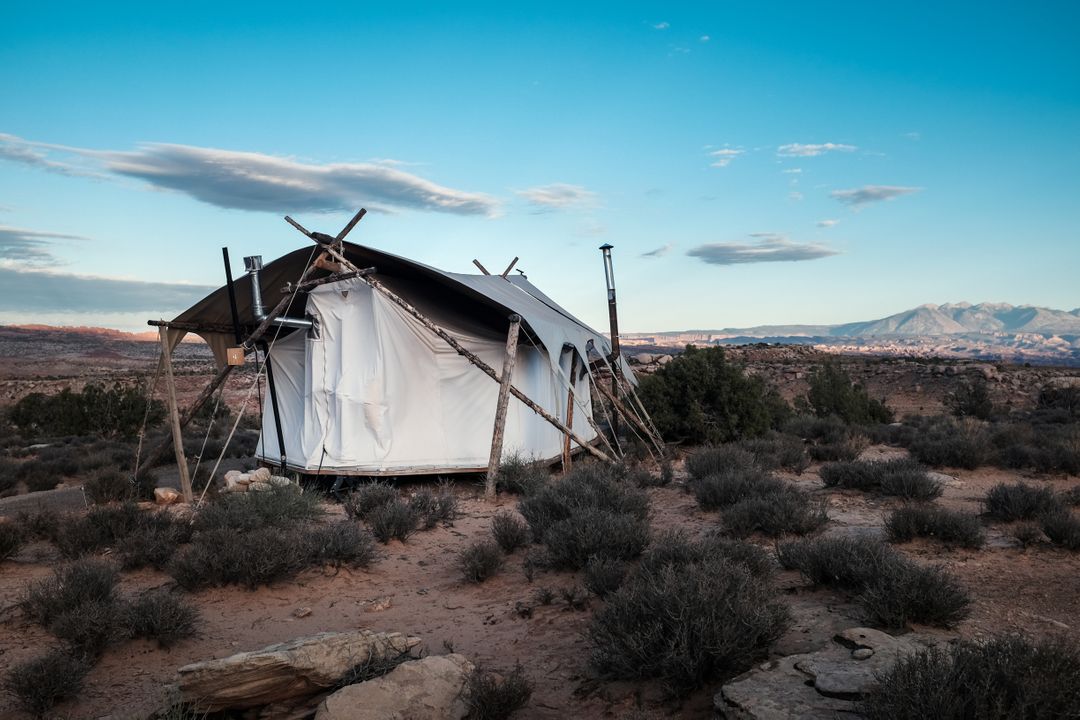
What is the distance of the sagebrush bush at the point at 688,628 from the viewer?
145 inches

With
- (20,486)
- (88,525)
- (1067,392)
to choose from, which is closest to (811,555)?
(88,525)

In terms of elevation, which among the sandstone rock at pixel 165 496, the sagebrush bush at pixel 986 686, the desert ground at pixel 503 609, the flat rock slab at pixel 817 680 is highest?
the sagebrush bush at pixel 986 686

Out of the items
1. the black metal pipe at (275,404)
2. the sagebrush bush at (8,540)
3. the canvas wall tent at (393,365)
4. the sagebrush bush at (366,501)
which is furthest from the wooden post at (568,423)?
the sagebrush bush at (8,540)

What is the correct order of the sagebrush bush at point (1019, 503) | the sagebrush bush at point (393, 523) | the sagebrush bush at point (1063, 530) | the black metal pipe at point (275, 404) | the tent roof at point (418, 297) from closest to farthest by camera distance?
the sagebrush bush at point (1063, 530)
the sagebrush bush at point (1019, 503)
the sagebrush bush at point (393, 523)
the tent roof at point (418, 297)
the black metal pipe at point (275, 404)

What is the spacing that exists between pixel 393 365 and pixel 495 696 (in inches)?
303

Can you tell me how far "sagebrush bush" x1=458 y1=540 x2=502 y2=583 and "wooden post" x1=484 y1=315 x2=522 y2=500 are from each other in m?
3.40

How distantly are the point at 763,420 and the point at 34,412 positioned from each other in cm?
2217

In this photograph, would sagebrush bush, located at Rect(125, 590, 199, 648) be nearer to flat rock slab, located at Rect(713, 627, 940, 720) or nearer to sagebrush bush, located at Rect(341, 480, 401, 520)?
sagebrush bush, located at Rect(341, 480, 401, 520)

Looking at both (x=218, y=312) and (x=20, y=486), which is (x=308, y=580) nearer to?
(x=218, y=312)

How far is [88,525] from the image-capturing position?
7223mm

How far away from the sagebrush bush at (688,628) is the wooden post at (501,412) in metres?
5.57

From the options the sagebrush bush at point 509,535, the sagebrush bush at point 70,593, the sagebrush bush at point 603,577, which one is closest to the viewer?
the sagebrush bush at point 70,593

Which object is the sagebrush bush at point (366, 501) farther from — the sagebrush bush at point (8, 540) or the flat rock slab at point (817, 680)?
the flat rock slab at point (817, 680)

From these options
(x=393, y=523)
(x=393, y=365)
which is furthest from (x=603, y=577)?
(x=393, y=365)
